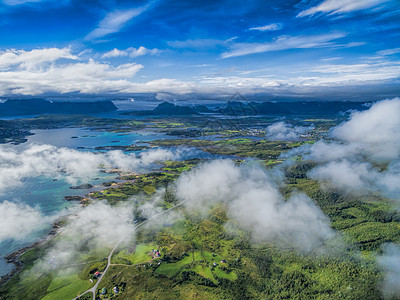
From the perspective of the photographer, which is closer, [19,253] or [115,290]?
[115,290]

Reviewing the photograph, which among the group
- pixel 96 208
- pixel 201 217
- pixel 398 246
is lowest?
pixel 398 246

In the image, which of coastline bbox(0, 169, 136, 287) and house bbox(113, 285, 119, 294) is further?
coastline bbox(0, 169, 136, 287)

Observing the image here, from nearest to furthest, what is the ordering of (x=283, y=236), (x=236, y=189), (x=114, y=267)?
(x=114, y=267) < (x=283, y=236) < (x=236, y=189)

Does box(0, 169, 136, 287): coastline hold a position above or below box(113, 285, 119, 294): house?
above

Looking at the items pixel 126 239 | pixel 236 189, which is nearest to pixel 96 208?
pixel 126 239

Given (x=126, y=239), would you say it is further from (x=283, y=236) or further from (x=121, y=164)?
(x=121, y=164)

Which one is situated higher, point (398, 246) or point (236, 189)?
point (236, 189)

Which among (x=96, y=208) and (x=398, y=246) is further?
(x=96, y=208)

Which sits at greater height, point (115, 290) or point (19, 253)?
point (19, 253)

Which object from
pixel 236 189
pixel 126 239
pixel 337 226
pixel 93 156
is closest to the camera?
pixel 126 239

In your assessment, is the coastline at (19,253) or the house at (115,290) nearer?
the house at (115,290)

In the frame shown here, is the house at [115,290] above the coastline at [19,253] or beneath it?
beneath
